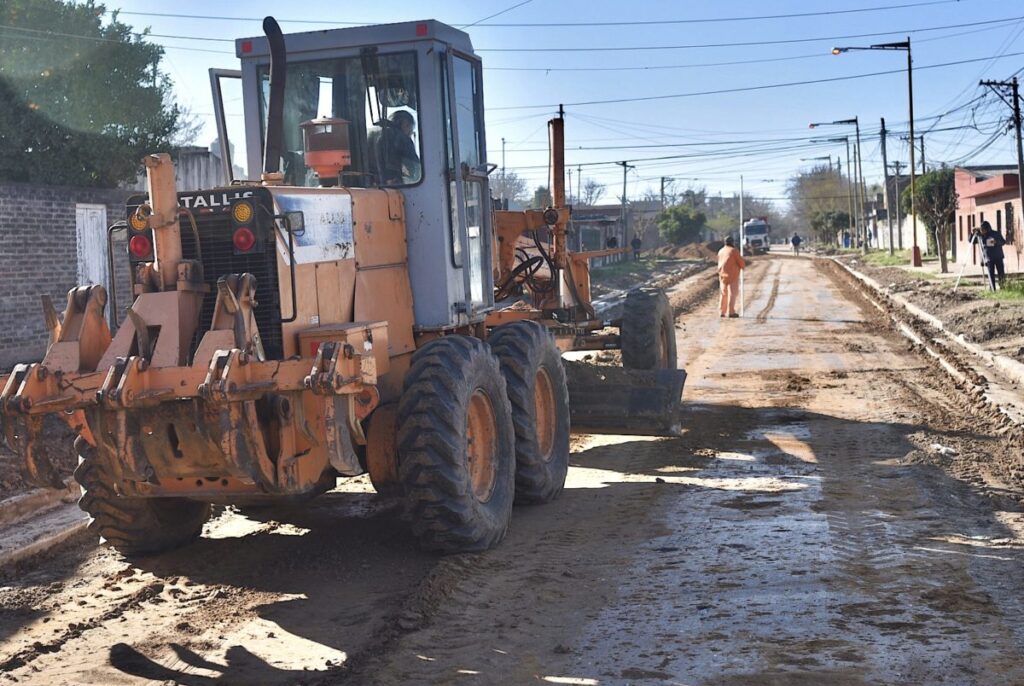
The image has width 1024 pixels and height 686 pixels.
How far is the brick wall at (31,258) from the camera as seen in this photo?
16.4m

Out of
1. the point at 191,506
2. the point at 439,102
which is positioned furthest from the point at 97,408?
the point at 439,102

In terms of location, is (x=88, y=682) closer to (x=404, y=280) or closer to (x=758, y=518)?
(x=404, y=280)

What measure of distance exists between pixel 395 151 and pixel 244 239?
5.64 feet

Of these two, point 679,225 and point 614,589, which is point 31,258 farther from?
point 679,225

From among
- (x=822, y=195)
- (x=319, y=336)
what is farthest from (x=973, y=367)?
(x=822, y=195)

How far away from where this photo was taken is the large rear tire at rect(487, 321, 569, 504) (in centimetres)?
833

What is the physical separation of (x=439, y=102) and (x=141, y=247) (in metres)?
2.25

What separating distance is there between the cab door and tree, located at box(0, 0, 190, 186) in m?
13.4

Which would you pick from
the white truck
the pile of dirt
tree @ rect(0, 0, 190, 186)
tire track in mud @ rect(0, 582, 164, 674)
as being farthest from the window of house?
the white truck

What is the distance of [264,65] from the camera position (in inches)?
346

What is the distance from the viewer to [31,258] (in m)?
16.9

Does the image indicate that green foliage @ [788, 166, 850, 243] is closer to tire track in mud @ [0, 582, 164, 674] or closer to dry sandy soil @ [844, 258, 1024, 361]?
dry sandy soil @ [844, 258, 1024, 361]

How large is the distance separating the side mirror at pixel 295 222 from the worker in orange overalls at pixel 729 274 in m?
19.1

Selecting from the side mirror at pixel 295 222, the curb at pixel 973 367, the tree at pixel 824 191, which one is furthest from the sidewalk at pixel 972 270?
the tree at pixel 824 191
